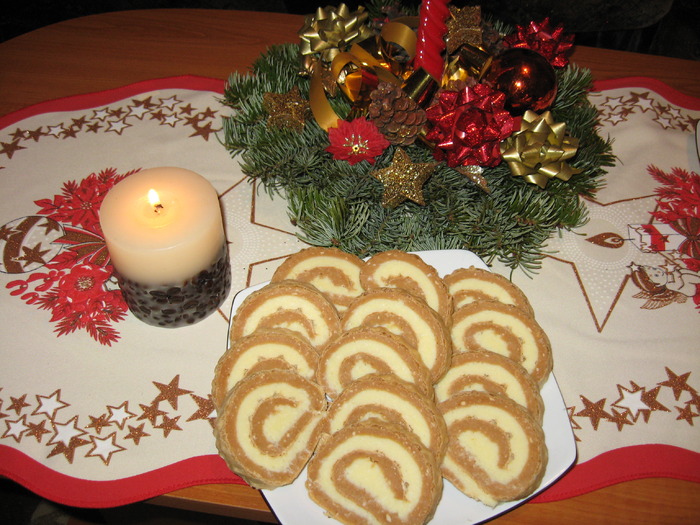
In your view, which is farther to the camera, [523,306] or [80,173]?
[80,173]

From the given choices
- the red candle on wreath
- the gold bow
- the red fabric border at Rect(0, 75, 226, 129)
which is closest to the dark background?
the red fabric border at Rect(0, 75, 226, 129)

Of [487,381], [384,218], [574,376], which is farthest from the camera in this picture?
[384,218]

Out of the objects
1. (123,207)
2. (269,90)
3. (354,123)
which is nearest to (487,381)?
(354,123)

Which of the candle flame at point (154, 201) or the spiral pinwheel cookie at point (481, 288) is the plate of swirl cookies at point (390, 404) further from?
the candle flame at point (154, 201)

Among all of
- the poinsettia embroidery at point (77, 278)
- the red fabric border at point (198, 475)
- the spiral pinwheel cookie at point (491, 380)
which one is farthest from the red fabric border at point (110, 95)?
the spiral pinwheel cookie at point (491, 380)

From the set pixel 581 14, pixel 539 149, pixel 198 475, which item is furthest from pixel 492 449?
pixel 581 14

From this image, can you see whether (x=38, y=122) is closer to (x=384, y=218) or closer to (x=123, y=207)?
(x=123, y=207)
